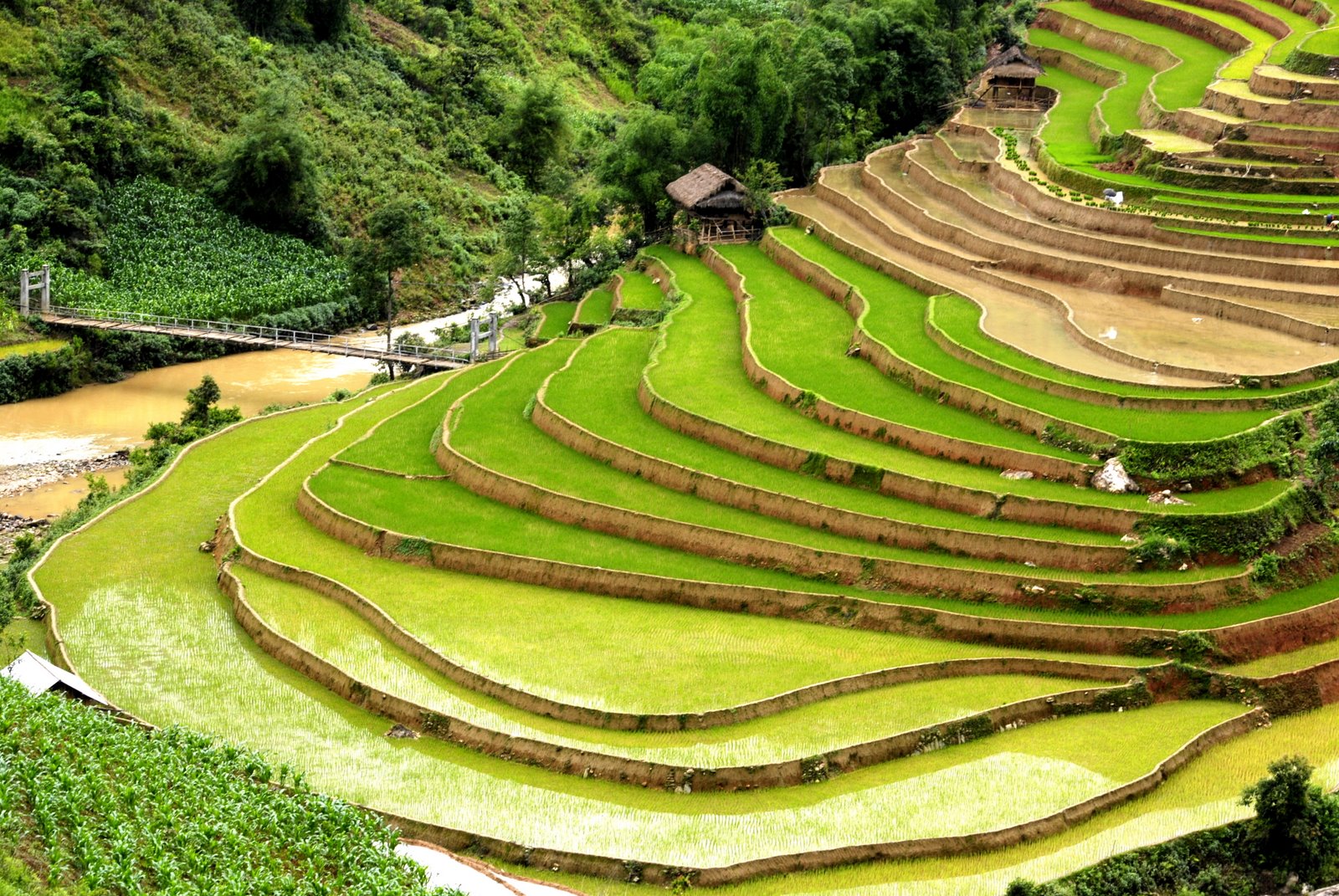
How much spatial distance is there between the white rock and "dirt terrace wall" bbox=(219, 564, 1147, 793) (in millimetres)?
5670

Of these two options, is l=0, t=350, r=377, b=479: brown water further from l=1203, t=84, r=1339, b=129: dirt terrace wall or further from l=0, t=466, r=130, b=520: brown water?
l=1203, t=84, r=1339, b=129: dirt terrace wall

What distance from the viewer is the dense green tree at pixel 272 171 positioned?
62000 mm

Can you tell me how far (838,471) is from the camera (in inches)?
1419

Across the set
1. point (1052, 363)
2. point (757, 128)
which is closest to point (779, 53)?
point (757, 128)

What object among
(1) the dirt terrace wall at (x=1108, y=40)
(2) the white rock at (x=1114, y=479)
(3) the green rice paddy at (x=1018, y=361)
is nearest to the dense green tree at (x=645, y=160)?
(3) the green rice paddy at (x=1018, y=361)

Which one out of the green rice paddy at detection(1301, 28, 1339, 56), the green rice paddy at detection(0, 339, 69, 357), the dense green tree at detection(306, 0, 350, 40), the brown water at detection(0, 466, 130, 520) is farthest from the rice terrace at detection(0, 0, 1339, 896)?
the dense green tree at detection(306, 0, 350, 40)

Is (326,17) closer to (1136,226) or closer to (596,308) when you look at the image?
(596,308)

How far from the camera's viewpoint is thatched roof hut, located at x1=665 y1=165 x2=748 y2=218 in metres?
55.9

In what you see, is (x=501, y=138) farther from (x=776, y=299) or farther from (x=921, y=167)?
(x=776, y=299)

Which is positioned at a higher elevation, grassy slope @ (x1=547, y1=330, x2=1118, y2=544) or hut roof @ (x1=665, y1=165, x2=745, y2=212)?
hut roof @ (x1=665, y1=165, x2=745, y2=212)

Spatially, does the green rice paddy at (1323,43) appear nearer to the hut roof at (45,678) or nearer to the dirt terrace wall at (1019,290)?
the dirt terrace wall at (1019,290)

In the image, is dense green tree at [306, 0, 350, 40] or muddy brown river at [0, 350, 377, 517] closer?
muddy brown river at [0, 350, 377, 517]

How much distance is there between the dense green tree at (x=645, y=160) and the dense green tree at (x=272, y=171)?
13.1 meters

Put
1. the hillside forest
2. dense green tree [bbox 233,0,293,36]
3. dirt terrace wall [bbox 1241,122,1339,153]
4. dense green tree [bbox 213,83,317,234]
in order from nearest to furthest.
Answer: dirt terrace wall [bbox 1241,122,1339,153], the hillside forest, dense green tree [bbox 213,83,317,234], dense green tree [bbox 233,0,293,36]
